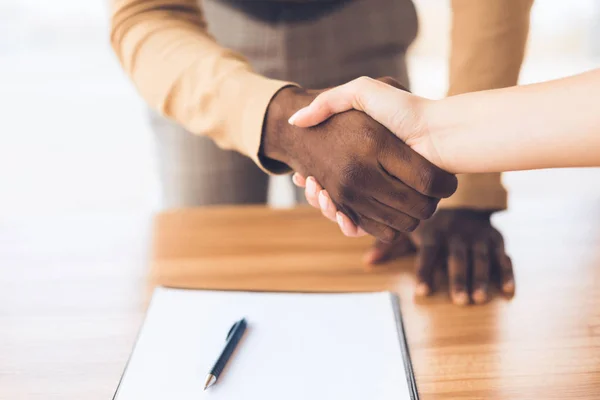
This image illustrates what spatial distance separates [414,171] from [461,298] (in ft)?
0.53

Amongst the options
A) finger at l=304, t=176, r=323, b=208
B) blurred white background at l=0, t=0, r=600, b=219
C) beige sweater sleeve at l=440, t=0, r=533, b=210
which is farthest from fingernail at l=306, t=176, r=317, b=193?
blurred white background at l=0, t=0, r=600, b=219

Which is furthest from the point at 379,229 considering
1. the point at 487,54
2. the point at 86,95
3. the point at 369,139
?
the point at 86,95

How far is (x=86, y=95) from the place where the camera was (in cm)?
285

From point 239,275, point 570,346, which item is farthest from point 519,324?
point 239,275

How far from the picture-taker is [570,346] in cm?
66

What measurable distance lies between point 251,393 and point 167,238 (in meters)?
0.36

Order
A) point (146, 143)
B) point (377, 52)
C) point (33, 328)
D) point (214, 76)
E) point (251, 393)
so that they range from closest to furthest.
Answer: point (251, 393)
point (33, 328)
point (214, 76)
point (377, 52)
point (146, 143)

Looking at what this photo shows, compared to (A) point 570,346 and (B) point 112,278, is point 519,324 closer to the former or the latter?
(A) point 570,346

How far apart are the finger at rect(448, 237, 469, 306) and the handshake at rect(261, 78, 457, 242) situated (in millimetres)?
76

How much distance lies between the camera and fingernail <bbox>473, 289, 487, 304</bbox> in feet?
2.44

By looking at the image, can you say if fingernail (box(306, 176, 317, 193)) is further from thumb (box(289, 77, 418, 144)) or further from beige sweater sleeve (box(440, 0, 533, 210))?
beige sweater sleeve (box(440, 0, 533, 210))

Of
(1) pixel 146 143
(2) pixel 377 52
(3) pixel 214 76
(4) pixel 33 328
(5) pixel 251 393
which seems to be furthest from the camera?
(1) pixel 146 143

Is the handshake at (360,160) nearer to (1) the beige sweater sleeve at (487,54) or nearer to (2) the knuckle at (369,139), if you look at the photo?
(2) the knuckle at (369,139)

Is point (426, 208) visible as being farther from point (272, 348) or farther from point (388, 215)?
point (272, 348)
